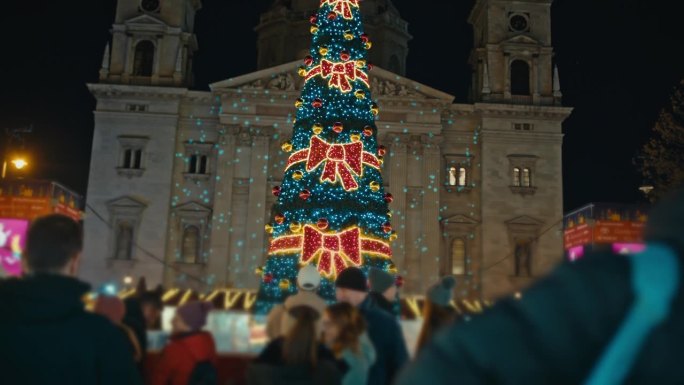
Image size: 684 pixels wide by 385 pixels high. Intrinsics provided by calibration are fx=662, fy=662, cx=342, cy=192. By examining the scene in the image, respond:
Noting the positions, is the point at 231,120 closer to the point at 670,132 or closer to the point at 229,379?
the point at 670,132

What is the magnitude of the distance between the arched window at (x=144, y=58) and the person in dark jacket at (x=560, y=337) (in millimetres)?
36957

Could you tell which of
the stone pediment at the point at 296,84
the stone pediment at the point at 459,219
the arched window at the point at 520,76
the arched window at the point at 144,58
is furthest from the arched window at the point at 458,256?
the arched window at the point at 144,58

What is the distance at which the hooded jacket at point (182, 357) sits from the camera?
509cm

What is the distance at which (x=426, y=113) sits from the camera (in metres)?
35.2

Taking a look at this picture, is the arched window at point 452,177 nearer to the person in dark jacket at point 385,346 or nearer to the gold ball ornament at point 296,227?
the gold ball ornament at point 296,227

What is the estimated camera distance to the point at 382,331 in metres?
5.34

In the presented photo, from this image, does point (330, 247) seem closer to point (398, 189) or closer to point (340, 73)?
point (340, 73)

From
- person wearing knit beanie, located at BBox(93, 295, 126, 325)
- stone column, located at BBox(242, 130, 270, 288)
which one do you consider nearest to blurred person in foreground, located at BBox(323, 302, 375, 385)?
person wearing knit beanie, located at BBox(93, 295, 126, 325)

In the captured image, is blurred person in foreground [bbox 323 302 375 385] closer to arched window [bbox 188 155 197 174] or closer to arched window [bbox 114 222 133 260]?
arched window [bbox 114 222 133 260]

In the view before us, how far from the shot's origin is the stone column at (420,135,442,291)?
110ft

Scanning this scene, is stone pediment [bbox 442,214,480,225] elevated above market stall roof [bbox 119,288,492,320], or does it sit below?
above

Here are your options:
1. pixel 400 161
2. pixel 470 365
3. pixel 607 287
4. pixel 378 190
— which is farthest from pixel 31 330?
pixel 400 161

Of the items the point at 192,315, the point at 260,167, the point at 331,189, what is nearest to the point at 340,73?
the point at 331,189

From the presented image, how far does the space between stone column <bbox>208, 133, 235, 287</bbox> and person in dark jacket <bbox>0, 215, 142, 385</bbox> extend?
3040 cm
